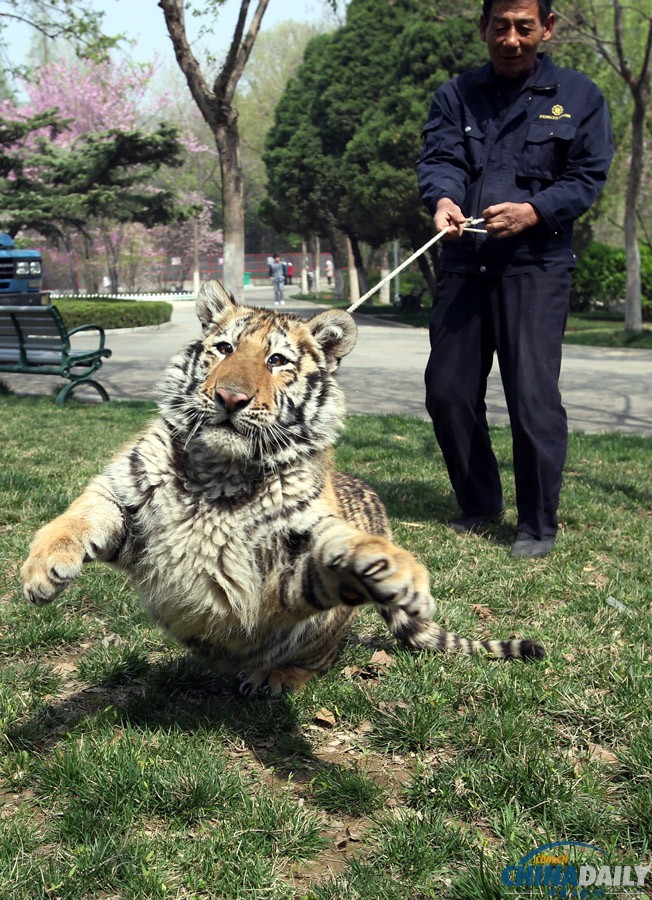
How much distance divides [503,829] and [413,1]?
30.8 m

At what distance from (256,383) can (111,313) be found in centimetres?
2383

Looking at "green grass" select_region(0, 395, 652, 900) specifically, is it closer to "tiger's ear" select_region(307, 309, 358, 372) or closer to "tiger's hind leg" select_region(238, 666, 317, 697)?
"tiger's hind leg" select_region(238, 666, 317, 697)

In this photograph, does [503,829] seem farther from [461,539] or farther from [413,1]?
[413,1]

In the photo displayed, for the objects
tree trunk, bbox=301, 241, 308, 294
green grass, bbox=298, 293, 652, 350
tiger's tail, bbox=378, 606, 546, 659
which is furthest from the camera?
tree trunk, bbox=301, 241, 308, 294

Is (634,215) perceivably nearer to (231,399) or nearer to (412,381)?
(412,381)

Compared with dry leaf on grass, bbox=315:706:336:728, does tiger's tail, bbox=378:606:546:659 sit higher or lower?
higher

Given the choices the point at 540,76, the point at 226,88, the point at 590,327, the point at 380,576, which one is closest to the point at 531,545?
the point at 540,76

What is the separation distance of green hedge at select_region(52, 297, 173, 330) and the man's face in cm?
2000

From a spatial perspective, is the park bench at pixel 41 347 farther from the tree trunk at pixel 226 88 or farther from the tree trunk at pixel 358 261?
the tree trunk at pixel 358 261

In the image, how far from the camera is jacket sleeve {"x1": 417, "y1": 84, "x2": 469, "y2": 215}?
197 inches

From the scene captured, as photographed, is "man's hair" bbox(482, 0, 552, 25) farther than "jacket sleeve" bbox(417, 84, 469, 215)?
No

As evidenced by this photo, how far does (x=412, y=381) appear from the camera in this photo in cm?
1443

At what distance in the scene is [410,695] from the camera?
3.25 meters

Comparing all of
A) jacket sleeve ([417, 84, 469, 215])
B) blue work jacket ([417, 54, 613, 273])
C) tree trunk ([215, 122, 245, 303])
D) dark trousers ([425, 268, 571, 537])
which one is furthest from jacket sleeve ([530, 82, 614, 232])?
tree trunk ([215, 122, 245, 303])
